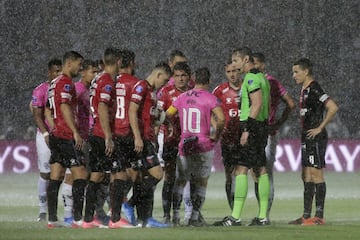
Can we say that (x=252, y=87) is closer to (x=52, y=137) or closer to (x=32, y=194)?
(x=52, y=137)

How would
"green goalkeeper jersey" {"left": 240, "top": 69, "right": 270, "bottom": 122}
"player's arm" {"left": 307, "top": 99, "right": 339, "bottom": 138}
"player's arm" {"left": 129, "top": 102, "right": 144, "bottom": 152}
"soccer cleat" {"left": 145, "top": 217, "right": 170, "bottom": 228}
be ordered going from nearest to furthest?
1. "player's arm" {"left": 129, "top": 102, "right": 144, "bottom": 152}
2. "soccer cleat" {"left": 145, "top": 217, "right": 170, "bottom": 228}
3. "green goalkeeper jersey" {"left": 240, "top": 69, "right": 270, "bottom": 122}
4. "player's arm" {"left": 307, "top": 99, "right": 339, "bottom": 138}

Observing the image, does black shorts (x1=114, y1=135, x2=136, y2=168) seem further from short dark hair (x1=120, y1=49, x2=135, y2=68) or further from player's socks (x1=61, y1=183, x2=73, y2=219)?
player's socks (x1=61, y1=183, x2=73, y2=219)

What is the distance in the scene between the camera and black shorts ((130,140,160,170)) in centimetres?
1404

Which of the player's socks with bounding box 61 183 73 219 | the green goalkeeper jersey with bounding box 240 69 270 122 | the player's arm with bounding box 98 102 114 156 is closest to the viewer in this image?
the player's arm with bounding box 98 102 114 156

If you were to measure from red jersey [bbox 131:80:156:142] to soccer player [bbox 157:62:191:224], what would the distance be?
1.12 m

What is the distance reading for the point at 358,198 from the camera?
20.4 m

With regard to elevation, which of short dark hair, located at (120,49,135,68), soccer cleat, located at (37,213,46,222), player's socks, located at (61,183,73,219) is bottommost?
soccer cleat, located at (37,213,46,222)

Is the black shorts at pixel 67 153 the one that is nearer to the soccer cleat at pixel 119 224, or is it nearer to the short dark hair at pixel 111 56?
the soccer cleat at pixel 119 224

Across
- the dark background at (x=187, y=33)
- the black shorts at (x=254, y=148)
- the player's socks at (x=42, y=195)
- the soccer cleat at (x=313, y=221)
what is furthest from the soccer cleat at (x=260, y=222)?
the dark background at (x=187, y=33)

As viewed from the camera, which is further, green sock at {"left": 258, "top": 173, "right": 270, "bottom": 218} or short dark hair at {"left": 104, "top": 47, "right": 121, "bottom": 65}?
green sock at {"left": 258, "top": 173, "right": 270, "bottom": 218}

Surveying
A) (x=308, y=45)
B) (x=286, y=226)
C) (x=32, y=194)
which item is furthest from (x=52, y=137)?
(x=308, y=45)

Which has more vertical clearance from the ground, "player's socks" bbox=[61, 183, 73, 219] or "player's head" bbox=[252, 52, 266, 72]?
"player's head" bbox=[252, 52, 266, 72]

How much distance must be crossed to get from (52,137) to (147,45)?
29427mm

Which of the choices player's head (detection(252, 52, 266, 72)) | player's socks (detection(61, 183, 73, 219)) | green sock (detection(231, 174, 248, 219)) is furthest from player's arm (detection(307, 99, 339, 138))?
player's socks (detection(61, 183, 73, 219))
